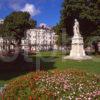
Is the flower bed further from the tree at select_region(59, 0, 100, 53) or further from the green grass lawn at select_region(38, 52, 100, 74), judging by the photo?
the tree at select_region(59, 0, 100, 53)

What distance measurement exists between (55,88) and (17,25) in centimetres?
8765

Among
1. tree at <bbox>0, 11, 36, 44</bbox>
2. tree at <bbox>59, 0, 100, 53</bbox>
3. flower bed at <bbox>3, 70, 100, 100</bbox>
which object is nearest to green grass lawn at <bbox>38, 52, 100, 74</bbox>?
flower bed at <bbox>3, 70, 100, 100</bbox>

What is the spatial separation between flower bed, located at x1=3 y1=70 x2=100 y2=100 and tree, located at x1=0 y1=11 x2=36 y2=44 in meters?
84.6

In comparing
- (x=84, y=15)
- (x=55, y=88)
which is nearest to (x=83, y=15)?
(x=84, y=15)

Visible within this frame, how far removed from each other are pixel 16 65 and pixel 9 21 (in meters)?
70.3

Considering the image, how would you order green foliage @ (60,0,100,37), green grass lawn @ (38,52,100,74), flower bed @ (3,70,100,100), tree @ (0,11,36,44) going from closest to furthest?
flower bed @ (3,70,100,100)
green grass lawn @ (38,52,100,74)
green foliage @ (60,0,100,37)
tree @ (0,11,36,44)

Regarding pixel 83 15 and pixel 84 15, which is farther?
pixel 83 15

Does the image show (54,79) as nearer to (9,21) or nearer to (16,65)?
(16,65)

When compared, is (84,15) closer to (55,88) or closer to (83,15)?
(83,15)

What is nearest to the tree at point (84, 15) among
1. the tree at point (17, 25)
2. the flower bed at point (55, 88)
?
the tree at point (17, 25)

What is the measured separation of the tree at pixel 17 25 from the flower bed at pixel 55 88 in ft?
278

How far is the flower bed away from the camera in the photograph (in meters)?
9.40

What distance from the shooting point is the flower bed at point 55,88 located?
9.40 metres

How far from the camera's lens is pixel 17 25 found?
96.9m
